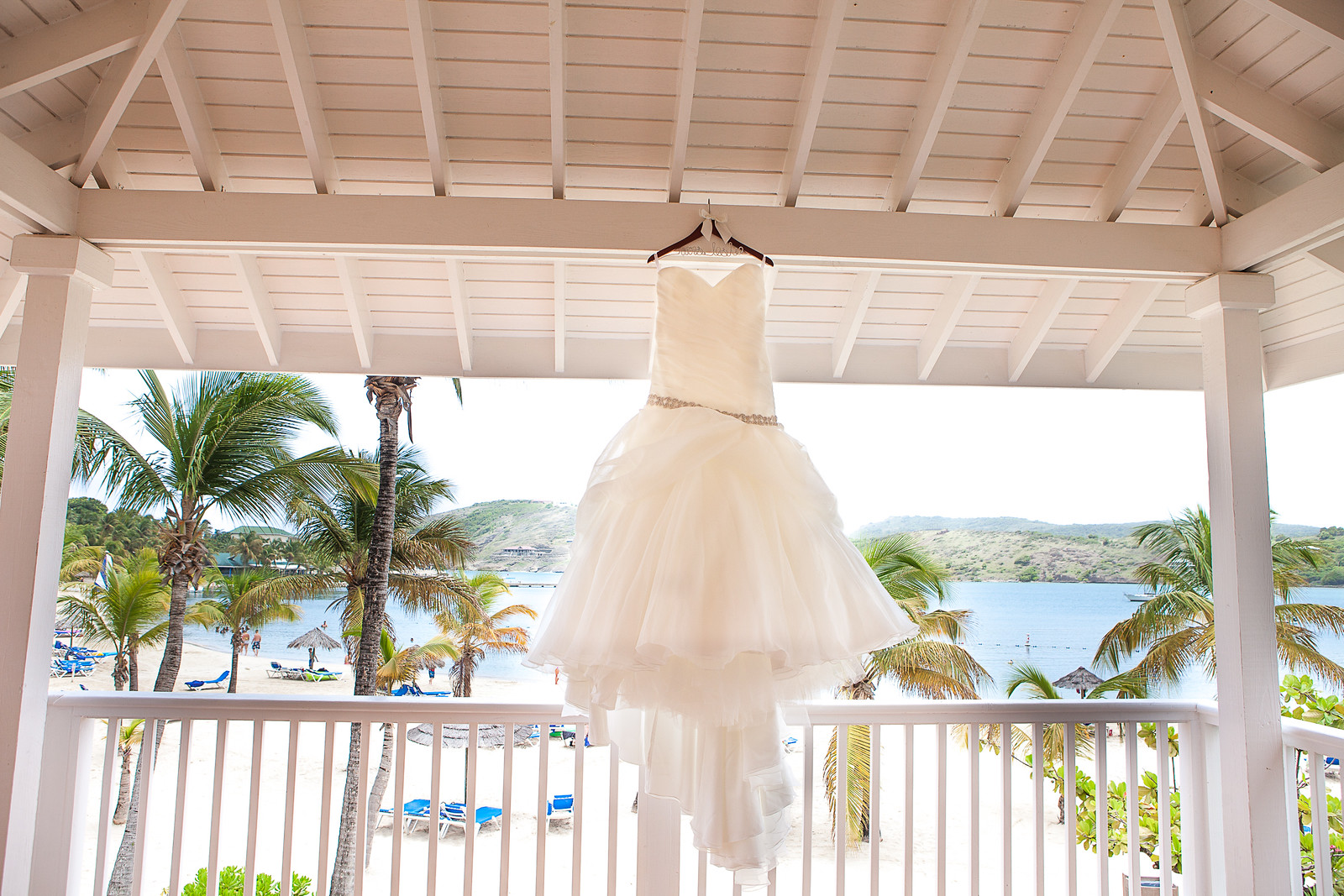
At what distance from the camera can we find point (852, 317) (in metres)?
2.62

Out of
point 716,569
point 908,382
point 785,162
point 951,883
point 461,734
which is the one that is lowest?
point 951,883

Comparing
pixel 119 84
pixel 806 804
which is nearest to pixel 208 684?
pixel 119 84

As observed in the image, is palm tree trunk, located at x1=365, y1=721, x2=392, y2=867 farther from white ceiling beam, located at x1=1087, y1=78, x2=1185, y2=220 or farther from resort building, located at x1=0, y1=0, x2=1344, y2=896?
white ceiling beam, located at x1=1087, y1=78, x2=1185, y2=220

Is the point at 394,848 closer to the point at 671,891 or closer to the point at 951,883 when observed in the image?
the point at 671,891

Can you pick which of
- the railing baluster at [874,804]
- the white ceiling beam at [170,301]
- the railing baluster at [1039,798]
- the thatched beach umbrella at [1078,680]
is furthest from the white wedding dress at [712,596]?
the thatched beach umbrella at [1078,680]

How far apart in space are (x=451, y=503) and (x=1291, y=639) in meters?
12.8

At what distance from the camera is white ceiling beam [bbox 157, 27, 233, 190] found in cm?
197

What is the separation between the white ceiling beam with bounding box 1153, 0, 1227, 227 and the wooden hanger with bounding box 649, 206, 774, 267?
3.77 ft

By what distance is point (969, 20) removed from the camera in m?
1.86

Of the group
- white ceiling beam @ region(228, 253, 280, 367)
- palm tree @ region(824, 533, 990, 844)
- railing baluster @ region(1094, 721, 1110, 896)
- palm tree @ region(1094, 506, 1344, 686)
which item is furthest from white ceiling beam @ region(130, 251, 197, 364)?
palm tree @ region(1094, 506, 1344, 686)

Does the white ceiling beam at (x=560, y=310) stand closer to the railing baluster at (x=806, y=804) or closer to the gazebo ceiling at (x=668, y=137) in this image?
the gazebo ceiling at (x=668, y=137)

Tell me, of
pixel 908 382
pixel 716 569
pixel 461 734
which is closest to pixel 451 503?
pixel 461 734

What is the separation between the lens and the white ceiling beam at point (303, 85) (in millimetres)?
1890

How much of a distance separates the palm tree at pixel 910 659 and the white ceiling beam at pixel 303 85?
341 inches
